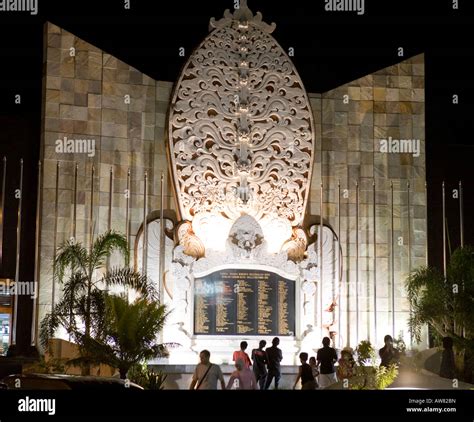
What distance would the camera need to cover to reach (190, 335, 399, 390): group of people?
1337 cm

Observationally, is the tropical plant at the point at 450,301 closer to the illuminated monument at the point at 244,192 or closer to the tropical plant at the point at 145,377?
the illuminated monument at the point at 244,192

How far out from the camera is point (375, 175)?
19672 millimetres

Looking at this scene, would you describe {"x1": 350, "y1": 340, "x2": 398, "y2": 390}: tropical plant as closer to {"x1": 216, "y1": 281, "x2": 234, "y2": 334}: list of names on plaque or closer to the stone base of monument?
the stone base of monument

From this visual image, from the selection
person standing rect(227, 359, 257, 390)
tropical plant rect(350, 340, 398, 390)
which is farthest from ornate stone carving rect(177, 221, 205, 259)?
tropical plant rect(350, 340, 398, 390)

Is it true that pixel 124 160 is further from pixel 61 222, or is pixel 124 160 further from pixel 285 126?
pixel 285 126

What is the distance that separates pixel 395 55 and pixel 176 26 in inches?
176

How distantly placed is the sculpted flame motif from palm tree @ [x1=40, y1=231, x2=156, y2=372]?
2.12 metres

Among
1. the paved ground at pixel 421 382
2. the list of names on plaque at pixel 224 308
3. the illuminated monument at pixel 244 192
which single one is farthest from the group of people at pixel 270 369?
the illuminated monument at pixel 244 192

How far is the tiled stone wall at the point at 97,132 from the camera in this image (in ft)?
58.2

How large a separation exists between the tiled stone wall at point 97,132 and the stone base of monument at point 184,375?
236 centimetres

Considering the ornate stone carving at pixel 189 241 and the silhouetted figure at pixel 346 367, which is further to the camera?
the ornate stone carving at pixel 189 241

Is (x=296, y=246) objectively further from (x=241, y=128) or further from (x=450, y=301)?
(x=450, y=301)

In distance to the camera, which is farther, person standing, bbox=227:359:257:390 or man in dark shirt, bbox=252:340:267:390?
man in dark shirt, bbox=252:340:267:390

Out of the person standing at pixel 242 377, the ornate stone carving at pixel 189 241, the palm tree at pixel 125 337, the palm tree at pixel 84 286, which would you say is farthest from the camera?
the ornate stone carving at pixel 189 241
